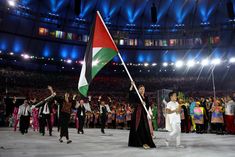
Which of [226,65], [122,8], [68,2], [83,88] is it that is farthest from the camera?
[122,8]

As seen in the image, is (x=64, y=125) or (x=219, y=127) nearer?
(x=64, y=125)

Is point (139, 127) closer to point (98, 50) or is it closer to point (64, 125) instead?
point (98, 50)

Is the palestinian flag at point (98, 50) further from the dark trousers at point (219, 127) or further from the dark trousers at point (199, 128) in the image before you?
the dark trousers at point (219, 127)

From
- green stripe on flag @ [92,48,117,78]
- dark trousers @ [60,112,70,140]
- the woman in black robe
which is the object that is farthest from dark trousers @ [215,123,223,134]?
green stripe on flag @ [92,48,117,78]

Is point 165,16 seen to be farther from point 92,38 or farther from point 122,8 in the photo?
point 92,38

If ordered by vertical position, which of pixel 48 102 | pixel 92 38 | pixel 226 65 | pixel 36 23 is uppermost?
pixel 36 23

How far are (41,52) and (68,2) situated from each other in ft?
31.3

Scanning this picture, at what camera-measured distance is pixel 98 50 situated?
23.3 feet

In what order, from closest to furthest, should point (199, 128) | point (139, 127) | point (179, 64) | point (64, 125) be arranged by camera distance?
point (139, 127)
point (64, 125)
point (199, 128)
point (179, 64)

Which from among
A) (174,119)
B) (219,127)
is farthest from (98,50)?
(219,127)

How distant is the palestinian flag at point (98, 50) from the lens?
6998 mm

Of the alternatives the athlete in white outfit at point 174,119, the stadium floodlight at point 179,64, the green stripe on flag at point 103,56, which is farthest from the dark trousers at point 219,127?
the stadium floodlight at point 179,64

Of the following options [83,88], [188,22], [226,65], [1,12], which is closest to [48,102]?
[83,88]

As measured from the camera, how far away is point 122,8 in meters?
42.0
